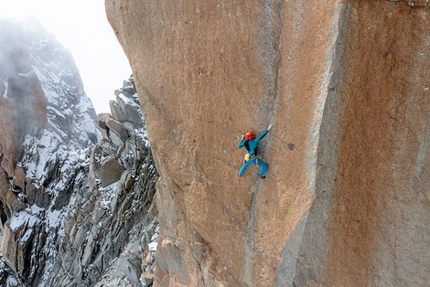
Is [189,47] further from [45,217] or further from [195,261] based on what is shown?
[45,217]

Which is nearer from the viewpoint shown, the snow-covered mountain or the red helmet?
the red helmet

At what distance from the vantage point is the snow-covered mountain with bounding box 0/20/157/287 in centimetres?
1694

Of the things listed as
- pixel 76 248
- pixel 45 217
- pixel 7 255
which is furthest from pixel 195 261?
pixel 7 255

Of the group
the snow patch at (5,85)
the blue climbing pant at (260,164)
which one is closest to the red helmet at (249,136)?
the blue climbing pant at (260,164)

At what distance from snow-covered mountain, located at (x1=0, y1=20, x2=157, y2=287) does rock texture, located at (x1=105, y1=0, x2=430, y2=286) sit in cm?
727

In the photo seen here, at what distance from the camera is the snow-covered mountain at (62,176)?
55.6 ft

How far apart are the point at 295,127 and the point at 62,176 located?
23626 mm

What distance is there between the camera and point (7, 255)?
22.4 metres

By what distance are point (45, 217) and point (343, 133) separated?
79.6ft

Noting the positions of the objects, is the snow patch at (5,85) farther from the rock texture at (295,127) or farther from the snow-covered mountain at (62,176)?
the rock texture at (295,127)

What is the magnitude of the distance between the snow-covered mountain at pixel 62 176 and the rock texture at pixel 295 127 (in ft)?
23.9

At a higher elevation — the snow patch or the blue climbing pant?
the snow patch

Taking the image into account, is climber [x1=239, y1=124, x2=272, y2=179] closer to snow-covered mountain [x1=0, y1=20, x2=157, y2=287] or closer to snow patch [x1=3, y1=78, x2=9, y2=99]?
snow-covered mountain [x1=0, y1=20, x2=157, y2=287]

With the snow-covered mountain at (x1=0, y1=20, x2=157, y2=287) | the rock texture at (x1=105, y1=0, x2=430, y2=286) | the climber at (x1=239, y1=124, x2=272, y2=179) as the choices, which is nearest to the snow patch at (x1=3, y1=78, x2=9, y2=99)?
the snow-covered mountain at (x1=0, y1=20, x2=157, y2=287)
